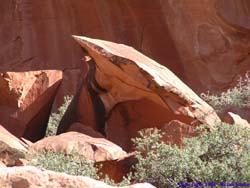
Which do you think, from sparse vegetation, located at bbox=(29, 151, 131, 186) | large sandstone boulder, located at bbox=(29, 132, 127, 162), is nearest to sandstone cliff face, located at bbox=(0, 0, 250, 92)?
large sandstone boulder, located at bbox=(29, 132, 127, 162)

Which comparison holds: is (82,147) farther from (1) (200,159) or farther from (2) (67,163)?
(1) (200,159)

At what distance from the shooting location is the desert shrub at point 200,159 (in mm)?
5195

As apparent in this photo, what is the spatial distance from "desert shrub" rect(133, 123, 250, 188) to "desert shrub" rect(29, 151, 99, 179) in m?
0.42

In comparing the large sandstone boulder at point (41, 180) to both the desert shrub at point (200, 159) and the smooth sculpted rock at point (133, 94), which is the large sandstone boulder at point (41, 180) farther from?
the smooth sculpted rock at point (133, 94)

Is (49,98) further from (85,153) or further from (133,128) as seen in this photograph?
(85,153)

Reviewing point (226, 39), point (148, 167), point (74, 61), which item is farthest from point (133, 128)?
point (74, 61)

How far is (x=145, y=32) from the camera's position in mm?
12781

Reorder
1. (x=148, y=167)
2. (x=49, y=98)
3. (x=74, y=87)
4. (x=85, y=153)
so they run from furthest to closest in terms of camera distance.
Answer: (x=74, y=87), (x=49, y=98), (x=85, y=153), (x=148, y=167)

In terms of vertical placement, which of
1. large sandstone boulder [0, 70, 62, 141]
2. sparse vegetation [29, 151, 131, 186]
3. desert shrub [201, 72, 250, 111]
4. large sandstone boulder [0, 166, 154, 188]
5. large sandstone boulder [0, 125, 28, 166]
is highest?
large sandstone boulder [0, 166, 154, 188]

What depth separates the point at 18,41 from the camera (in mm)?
13289

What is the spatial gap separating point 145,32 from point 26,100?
4.88 meters

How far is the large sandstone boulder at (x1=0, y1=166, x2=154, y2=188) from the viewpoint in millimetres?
3033

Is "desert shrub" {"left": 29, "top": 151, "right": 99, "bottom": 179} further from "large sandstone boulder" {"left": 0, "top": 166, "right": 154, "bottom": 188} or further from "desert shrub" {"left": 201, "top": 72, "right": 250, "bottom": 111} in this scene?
"desert shrub" {"left": 201, "top": 72, "right": 250, "bottom": 111}

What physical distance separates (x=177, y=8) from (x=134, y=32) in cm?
109
